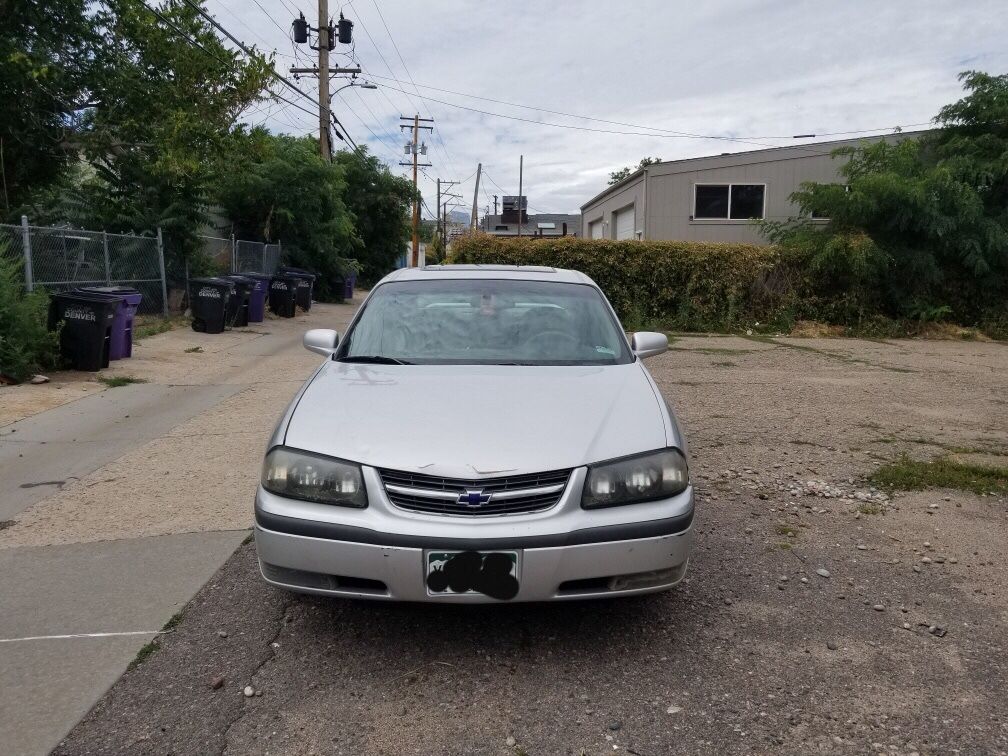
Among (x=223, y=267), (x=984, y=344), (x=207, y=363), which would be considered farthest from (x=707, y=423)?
(x=223, y=267)

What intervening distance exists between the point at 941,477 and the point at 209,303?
1301 cm

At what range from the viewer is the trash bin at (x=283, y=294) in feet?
65.2

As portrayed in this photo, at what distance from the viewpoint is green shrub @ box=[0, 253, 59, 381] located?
8.97 metres

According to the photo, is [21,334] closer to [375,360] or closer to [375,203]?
[375,360]

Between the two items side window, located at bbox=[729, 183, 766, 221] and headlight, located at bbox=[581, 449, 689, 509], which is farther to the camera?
side window, located at bbox=[729, 183, 766, 221]

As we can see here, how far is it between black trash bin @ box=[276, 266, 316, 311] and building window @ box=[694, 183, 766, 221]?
34.2 ft

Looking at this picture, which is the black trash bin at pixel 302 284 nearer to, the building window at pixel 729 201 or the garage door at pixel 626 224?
the garage door at pixel 626 224

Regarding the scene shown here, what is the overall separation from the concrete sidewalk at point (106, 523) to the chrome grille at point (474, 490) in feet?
4.33

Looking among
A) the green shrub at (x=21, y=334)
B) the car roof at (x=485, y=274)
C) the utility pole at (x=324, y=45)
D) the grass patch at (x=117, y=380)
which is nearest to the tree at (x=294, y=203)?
the utility pole at (x=324, y=45)

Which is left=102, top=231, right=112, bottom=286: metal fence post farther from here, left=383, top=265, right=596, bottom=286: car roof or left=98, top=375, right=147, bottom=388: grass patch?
left=383, top=265, right=596, bottom=286: car roof

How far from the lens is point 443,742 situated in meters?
2.63

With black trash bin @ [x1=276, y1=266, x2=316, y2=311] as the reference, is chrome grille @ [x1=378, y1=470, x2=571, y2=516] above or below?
below

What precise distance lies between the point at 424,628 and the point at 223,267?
17.5m

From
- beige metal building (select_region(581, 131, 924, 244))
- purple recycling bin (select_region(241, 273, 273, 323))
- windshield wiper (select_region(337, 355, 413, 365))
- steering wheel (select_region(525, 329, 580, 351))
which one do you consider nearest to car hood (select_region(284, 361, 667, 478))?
windshield wiper (select_region(337, 355, 413, 365))
